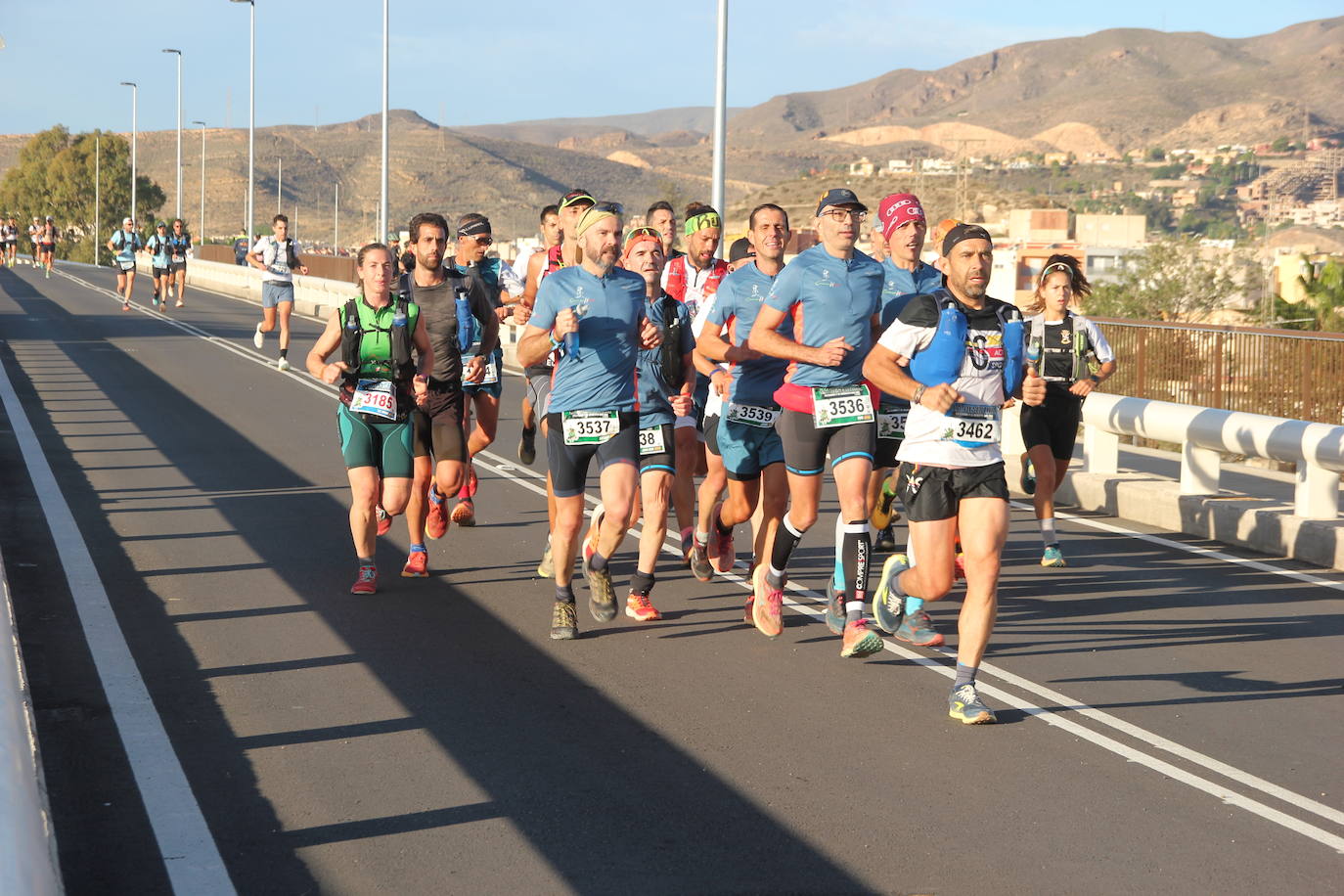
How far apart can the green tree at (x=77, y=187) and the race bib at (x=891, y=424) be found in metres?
101

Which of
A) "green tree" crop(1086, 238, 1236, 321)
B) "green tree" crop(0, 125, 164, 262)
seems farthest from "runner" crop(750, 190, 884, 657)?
"green tree" crop(0, 125, 164, 262)

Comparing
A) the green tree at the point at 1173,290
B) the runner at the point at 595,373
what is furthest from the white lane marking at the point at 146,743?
the green tree at the point at 1173,290

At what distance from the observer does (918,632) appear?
28.4 ft

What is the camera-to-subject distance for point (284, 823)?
5680 mm

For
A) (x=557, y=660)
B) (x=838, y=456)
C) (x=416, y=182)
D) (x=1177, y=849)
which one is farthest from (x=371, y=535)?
(x=416, y=182)

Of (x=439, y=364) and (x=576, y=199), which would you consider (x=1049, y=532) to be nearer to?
(x=576, y=199)

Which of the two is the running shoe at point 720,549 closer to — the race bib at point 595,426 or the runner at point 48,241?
the race bib at point 595,426

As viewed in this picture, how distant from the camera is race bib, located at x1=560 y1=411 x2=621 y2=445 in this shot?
850 centimetres

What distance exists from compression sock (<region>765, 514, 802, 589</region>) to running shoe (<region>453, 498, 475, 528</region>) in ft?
11.8

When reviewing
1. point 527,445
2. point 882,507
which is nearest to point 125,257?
point 527,445

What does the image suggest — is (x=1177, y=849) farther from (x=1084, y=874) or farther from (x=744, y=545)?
(x=744, y=545)

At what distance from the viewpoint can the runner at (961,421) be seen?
712cm

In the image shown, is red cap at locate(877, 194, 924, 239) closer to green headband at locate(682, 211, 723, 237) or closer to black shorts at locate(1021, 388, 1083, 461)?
green headband at locate(682, 211, 723, 237)

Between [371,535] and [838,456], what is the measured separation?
2741 millimetres
